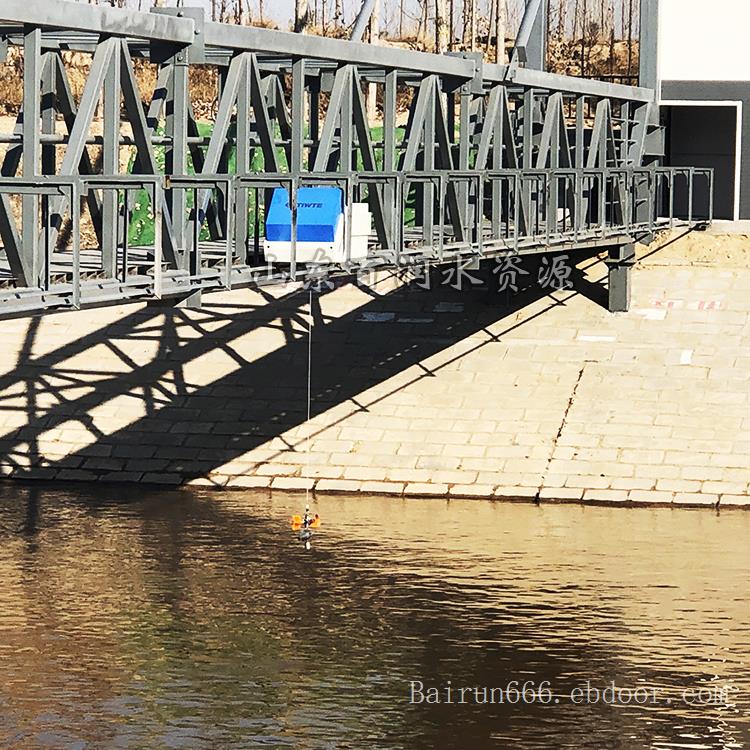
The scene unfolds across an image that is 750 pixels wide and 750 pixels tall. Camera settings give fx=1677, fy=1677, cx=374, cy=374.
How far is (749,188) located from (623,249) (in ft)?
22.2

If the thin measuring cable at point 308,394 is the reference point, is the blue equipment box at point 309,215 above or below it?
above

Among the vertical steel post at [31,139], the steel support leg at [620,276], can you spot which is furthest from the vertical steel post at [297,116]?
the steel support leg at [620,276]

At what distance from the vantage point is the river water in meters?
19.5

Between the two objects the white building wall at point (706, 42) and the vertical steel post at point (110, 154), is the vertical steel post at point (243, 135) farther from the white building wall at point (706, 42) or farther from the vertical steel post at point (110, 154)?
the white building wall at point (706, 42)

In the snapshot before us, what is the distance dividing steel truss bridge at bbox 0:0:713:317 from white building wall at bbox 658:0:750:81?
7790mm

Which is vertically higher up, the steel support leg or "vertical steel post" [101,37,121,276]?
"vertical steel post" [101,37,121,276]

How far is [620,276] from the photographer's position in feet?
120

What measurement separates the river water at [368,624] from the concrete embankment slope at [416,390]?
3.43 ft

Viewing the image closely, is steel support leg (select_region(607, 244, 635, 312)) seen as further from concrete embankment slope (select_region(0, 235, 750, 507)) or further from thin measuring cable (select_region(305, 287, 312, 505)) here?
thin measuring cable (select_region(305, 287, 312, 505))

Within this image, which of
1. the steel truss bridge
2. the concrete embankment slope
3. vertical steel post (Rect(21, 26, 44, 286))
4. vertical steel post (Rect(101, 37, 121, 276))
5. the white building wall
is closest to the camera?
vertical steel post (Rect(21, 26, 44, 286))

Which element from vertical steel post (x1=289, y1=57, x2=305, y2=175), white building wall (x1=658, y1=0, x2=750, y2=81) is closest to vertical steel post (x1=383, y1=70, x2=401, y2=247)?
vertical steel post (x1=289, y1=57, x2=305, y2=175)

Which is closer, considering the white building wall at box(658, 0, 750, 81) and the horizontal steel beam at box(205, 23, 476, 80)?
the horizontal steel beam at box(205, 23, 476, 80)

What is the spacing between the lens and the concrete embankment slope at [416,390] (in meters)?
32.1

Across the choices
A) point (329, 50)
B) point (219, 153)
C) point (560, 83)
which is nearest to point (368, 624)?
point (219, 153)
